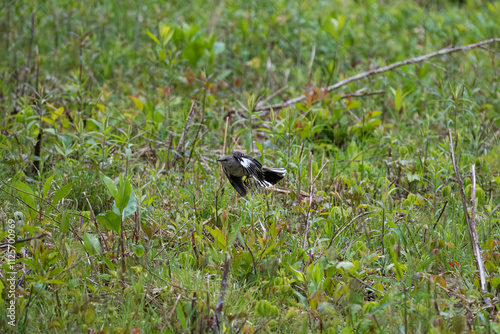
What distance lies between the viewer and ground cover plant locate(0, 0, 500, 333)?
2.40 metres

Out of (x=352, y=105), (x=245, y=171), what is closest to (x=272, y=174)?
(x=245, y=171)

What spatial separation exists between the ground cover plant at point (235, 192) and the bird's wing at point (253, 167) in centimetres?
17

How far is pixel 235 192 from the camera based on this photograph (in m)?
3.62

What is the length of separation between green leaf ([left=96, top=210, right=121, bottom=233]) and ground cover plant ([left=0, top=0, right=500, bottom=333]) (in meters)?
0.01

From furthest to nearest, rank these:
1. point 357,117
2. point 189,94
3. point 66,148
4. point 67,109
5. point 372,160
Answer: point 189,94 < point 357,117 < point 67,109 < point 372,160 < point 66,148

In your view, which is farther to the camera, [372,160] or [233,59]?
[233,59]

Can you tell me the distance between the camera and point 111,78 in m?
5.87

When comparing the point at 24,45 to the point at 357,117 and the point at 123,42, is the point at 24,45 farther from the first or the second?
the point at 357,117

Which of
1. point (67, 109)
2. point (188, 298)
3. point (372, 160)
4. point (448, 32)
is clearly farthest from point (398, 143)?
point (448, 32)

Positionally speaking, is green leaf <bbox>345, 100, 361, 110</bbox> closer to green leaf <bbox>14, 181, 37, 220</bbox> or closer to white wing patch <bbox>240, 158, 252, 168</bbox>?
white wing patch <bbox>240, 158, 252, 168</bbox>

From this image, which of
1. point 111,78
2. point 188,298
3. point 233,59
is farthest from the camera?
point 233,59

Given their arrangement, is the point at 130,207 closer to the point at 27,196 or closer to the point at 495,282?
the point at 27,196

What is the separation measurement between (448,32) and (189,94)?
13.7 feet

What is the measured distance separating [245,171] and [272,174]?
219 mm
